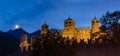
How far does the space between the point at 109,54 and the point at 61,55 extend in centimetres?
1565

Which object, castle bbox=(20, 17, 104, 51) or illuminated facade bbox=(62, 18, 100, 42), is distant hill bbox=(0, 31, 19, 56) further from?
illuminated facade bbox=(62, 18, 100, 42)

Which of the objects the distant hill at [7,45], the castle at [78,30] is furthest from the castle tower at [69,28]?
the distant hill at [7,45]

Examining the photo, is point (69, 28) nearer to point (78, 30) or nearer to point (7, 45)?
point (78, 30)

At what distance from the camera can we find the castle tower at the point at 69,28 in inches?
2761

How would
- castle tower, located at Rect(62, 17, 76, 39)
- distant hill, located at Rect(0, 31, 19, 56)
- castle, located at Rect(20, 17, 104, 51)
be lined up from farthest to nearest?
distant hill, located at Rect(0, 31, 19, 56)
castle tower, located at Rect(62, 17, 76, 39)
castle, located at Rect(20, 17, 104, 51)

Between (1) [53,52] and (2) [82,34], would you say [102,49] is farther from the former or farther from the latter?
(2) [82,34]

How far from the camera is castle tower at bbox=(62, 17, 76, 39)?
70125 millimetres

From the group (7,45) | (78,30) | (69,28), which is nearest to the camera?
(78,30)

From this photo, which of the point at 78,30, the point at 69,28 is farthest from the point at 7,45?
the point at 78,30

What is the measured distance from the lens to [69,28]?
71500 mm

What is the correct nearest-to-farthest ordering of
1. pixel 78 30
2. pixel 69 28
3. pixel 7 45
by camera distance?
pixel 78 30, pixel 69 28, pixel 7 45

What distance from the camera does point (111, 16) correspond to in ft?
160

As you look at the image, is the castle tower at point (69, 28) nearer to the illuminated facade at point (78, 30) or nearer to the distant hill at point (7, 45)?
the illuminated facade at point (78, 30)

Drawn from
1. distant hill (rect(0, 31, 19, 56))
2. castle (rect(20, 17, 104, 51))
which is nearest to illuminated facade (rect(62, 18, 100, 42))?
castle (rect(20, 17, 104, 51))
